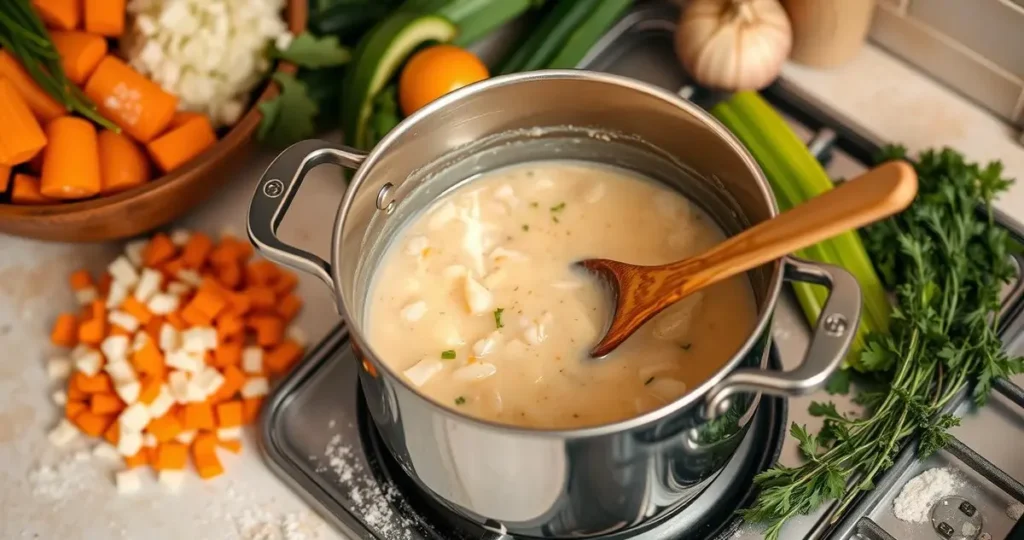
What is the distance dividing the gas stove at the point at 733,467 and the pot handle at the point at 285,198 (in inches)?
10.2

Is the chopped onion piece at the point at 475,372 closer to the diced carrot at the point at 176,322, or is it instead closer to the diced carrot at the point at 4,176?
the diced carrot at the point at 176,322

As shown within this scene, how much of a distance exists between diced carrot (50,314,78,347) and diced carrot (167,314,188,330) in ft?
0.44

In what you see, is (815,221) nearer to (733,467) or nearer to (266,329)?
(733,467)

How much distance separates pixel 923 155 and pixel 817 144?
0.13 meters

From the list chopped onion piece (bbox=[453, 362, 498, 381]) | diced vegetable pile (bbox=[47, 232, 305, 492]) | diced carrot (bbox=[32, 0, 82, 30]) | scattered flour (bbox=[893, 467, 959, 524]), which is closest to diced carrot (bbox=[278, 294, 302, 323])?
diced vegetable pile (bbox=[47, 232, 305, 492])

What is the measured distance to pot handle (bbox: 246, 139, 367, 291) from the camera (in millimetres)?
884

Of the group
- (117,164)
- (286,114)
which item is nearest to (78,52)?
(117,164)

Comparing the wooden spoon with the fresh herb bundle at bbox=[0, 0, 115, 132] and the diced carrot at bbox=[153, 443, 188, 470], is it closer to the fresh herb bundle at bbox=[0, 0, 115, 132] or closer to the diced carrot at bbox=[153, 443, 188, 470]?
the diced carrot at bbox=[153, 443, 188, 470]

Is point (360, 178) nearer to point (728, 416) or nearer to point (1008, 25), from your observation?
point (728, 416)

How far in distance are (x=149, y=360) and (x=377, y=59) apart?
455 mm

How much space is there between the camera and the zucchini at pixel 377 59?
1245 mm

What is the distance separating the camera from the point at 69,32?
48.7 inches

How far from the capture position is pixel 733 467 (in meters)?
1.04

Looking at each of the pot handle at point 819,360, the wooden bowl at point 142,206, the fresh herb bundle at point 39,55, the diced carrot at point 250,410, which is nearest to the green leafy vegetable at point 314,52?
the wooden bowl at point 142,206
